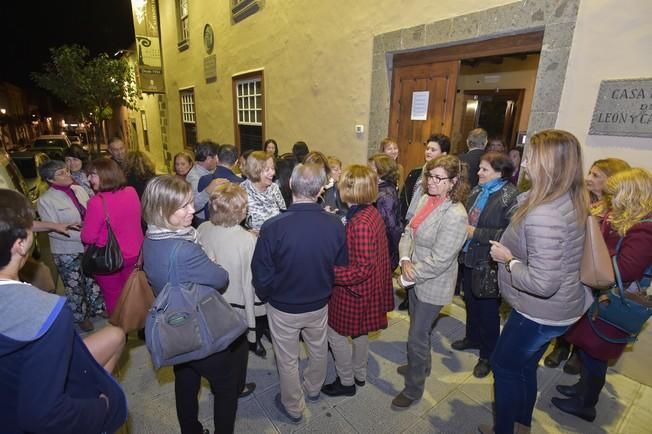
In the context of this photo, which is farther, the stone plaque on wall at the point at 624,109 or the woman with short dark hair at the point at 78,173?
the woman with short dark hair at the point at 78,173

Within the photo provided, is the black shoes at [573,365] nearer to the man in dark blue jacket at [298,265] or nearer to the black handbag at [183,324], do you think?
the man in dark blue jacket at [298,265]

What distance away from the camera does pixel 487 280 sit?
8.77 ft

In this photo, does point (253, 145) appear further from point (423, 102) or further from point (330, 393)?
point (330, 393)

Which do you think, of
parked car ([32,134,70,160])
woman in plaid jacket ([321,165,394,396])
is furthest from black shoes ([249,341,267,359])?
parked car ([32,134,70,160])

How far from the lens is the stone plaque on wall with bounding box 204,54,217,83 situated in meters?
9.82

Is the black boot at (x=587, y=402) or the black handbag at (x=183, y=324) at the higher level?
the black handbag at (x=183, y=324)

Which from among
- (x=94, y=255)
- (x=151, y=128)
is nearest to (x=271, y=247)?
(x=94, y=255)

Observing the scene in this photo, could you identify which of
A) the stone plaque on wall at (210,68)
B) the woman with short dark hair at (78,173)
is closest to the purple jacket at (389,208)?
the woman with short dark hair at (78,173)

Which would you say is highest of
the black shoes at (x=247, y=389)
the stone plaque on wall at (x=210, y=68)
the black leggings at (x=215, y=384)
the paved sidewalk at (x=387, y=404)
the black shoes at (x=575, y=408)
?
the stone plaque on wall at (x=210, y=68)

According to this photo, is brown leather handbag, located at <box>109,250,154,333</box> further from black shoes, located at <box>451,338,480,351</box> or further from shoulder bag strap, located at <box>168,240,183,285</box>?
black shoes, located at <box>451,338,480,351</box>

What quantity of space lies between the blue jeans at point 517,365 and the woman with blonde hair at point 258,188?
2.19 metres

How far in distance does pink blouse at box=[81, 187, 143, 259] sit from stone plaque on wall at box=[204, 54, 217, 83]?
8.33 metres

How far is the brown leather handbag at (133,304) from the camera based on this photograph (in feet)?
6.25

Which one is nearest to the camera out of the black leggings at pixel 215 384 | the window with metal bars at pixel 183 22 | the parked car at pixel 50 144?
the black leggings at pixel 215 384
